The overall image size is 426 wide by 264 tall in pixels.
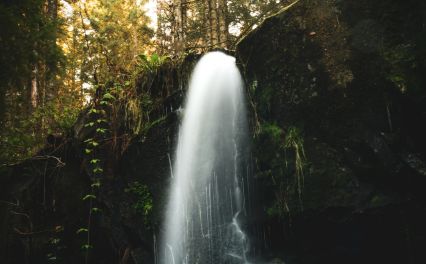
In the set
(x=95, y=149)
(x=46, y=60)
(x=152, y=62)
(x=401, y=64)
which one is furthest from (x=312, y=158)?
(x=46, y=60)

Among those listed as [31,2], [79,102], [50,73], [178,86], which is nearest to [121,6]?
[79,102]

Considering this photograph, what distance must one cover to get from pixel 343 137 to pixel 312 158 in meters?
0.53

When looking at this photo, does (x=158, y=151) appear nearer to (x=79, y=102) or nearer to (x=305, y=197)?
(x=305, y=197)

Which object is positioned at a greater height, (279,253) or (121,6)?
(121,6)

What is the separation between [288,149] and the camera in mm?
5113

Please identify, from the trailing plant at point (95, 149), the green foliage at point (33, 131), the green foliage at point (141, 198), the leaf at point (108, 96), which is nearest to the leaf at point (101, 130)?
the trailing plant at point (95, 149)

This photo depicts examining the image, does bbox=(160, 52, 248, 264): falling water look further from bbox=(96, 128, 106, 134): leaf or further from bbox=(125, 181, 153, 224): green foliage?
bbox=(96, 128, 106, 134): leaf

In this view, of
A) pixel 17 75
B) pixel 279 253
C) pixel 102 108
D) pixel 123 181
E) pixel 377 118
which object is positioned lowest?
pixel 279 253

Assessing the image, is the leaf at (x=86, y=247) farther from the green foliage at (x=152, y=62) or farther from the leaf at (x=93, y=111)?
the green foliage at (x=152, y=62)

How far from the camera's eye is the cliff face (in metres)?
4.51

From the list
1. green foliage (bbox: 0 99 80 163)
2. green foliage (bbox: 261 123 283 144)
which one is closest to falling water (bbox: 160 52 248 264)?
green foliage (bbox: 261 123 283 144)

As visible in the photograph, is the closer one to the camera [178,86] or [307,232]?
[307,232]

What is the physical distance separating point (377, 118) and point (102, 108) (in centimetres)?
523

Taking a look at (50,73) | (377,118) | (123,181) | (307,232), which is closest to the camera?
(377,118)
